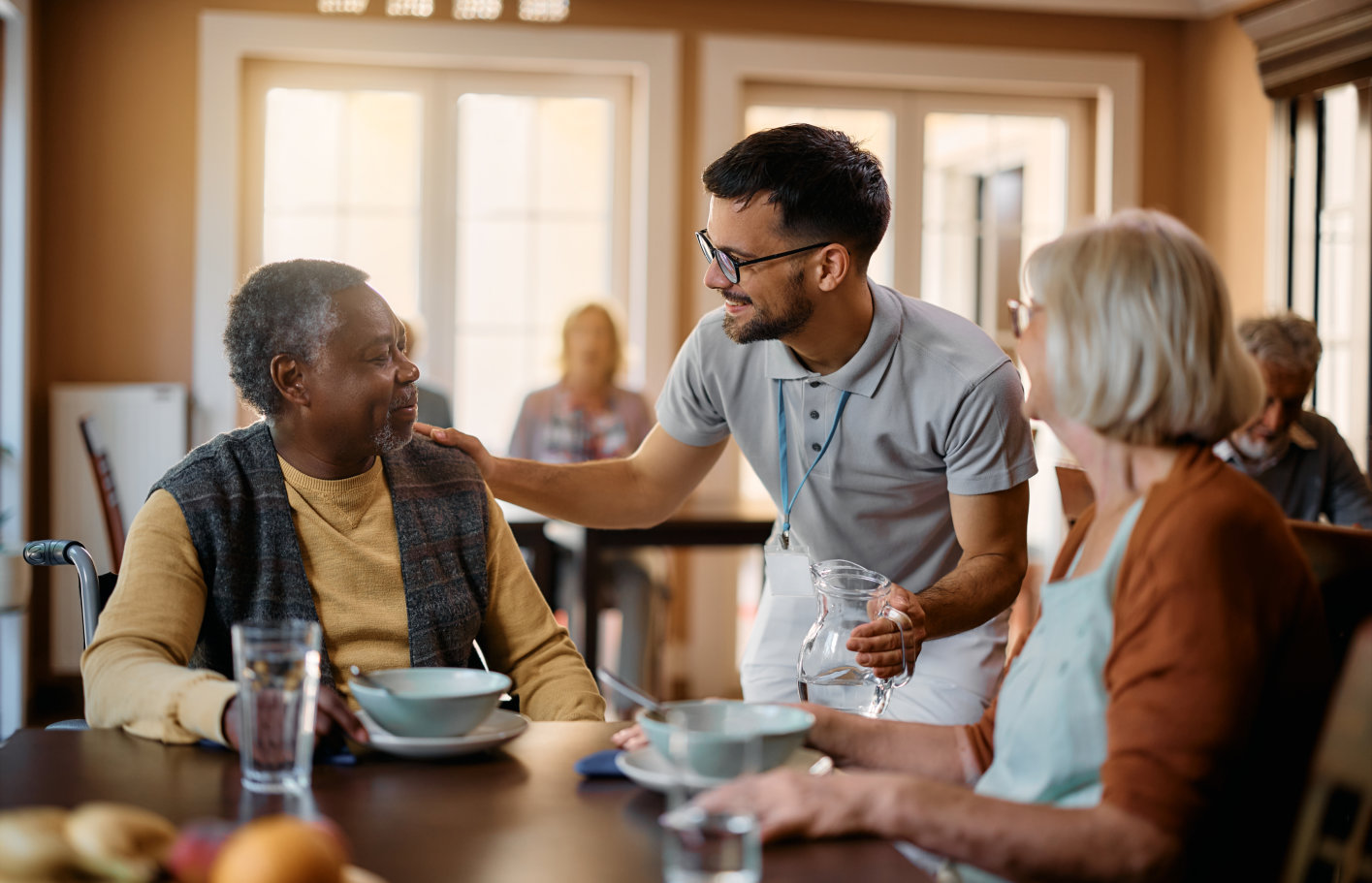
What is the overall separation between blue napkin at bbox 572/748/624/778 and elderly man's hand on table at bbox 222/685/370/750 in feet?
0.73

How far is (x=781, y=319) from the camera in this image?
209cm

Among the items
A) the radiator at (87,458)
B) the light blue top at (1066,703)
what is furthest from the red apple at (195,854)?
the radiator at (87,458)

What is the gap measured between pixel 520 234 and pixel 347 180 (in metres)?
0.71

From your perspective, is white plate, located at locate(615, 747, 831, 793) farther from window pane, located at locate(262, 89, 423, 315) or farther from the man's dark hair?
window pane, located at locate(262, 89, 423, 315)

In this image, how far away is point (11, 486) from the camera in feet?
→ 14.4

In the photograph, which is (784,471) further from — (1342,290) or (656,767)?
(1342,290)

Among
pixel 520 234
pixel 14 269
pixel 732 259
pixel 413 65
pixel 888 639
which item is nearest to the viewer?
pixel 888 639

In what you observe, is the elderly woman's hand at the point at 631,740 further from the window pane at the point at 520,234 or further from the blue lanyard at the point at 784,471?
the window pane at the point at 520,234

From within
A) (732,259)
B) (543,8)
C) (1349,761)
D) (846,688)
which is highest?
(543,8)

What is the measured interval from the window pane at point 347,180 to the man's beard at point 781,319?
3.12 meters

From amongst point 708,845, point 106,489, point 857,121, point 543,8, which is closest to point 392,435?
point 708,845

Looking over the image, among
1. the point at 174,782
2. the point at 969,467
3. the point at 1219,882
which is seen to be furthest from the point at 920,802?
the point at 969,467

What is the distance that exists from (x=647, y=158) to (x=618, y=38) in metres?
0.48

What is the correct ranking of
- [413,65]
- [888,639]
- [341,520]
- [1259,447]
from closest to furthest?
[888,639], [341,520], [1259,447], [413,65]
